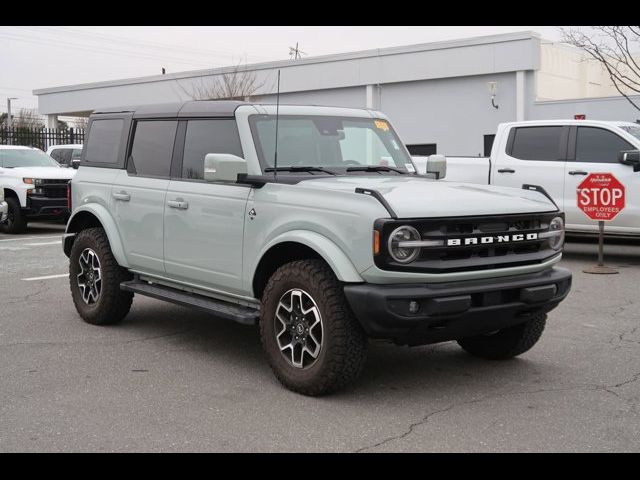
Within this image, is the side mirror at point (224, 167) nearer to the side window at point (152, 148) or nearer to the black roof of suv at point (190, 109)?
the black roof of suv at point (190, 109)

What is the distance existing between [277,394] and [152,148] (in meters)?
2.66

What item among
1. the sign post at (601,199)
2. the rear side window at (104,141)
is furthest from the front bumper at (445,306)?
the sign post at (601,199)

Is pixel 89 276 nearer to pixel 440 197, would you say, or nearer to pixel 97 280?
pixel 97 280

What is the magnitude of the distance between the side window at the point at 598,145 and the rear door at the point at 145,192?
697cm

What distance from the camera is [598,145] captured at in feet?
38.6

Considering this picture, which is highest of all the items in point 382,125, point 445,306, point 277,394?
point 382,125

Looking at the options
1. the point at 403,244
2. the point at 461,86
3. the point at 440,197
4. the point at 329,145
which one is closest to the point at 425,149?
the point at 461,86

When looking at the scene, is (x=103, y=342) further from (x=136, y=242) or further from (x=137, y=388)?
(x=137, y=388)

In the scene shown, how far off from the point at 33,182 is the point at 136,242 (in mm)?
10518

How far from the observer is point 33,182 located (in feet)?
54.2

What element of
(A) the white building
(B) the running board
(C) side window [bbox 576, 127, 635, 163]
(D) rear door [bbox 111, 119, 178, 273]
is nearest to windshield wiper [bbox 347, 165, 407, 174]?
(B) the running board

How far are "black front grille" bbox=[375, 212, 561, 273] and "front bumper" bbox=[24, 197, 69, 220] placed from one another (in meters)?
12.8

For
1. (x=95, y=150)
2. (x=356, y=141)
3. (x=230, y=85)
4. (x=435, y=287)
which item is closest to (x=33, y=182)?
(x=95, y=150)

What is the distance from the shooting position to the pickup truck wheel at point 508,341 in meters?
6.03
